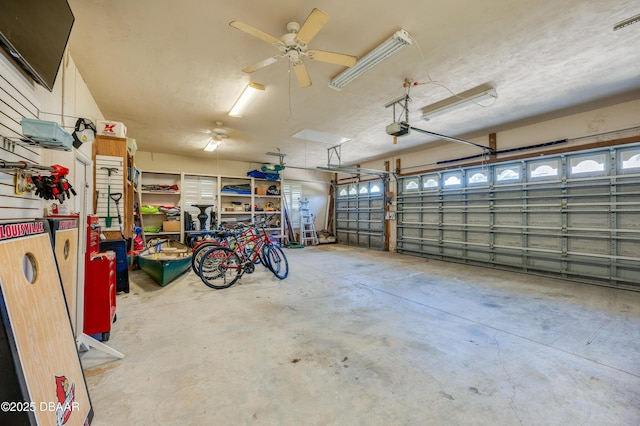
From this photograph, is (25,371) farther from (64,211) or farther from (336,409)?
(64,211)

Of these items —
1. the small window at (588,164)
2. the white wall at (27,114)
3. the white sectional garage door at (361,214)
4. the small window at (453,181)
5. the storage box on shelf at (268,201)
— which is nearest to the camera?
the white wall at (27,114)

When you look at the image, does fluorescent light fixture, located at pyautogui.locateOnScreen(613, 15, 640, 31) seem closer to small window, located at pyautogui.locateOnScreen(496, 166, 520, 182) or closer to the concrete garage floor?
the concrete garage floor

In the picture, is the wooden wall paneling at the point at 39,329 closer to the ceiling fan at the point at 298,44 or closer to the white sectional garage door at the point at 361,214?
the ceiling fan at the point at 298,44

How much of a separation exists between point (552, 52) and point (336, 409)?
4148mm

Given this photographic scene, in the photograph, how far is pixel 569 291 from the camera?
157 inches

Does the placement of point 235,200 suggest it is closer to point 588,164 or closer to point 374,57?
point 374,57

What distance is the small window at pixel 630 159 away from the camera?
13.2 feet

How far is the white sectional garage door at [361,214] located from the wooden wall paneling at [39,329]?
7.67 metres

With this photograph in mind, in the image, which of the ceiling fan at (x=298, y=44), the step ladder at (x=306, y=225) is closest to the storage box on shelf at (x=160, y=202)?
the step ladder at (x=306, y=225)

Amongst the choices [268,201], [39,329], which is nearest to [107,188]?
→ [39,329]

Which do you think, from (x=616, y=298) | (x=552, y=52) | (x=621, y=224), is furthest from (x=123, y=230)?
(x=621, y=224)

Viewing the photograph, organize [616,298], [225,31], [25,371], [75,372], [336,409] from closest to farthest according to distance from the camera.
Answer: [25,371] < [75,372] < [336,409] < [225,31] < [616,298]

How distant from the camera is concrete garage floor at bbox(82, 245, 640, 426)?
5.10 ft

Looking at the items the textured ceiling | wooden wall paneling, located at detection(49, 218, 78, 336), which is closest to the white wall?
wooden wall paneling, located at detection(49, 218, 78, 336)
